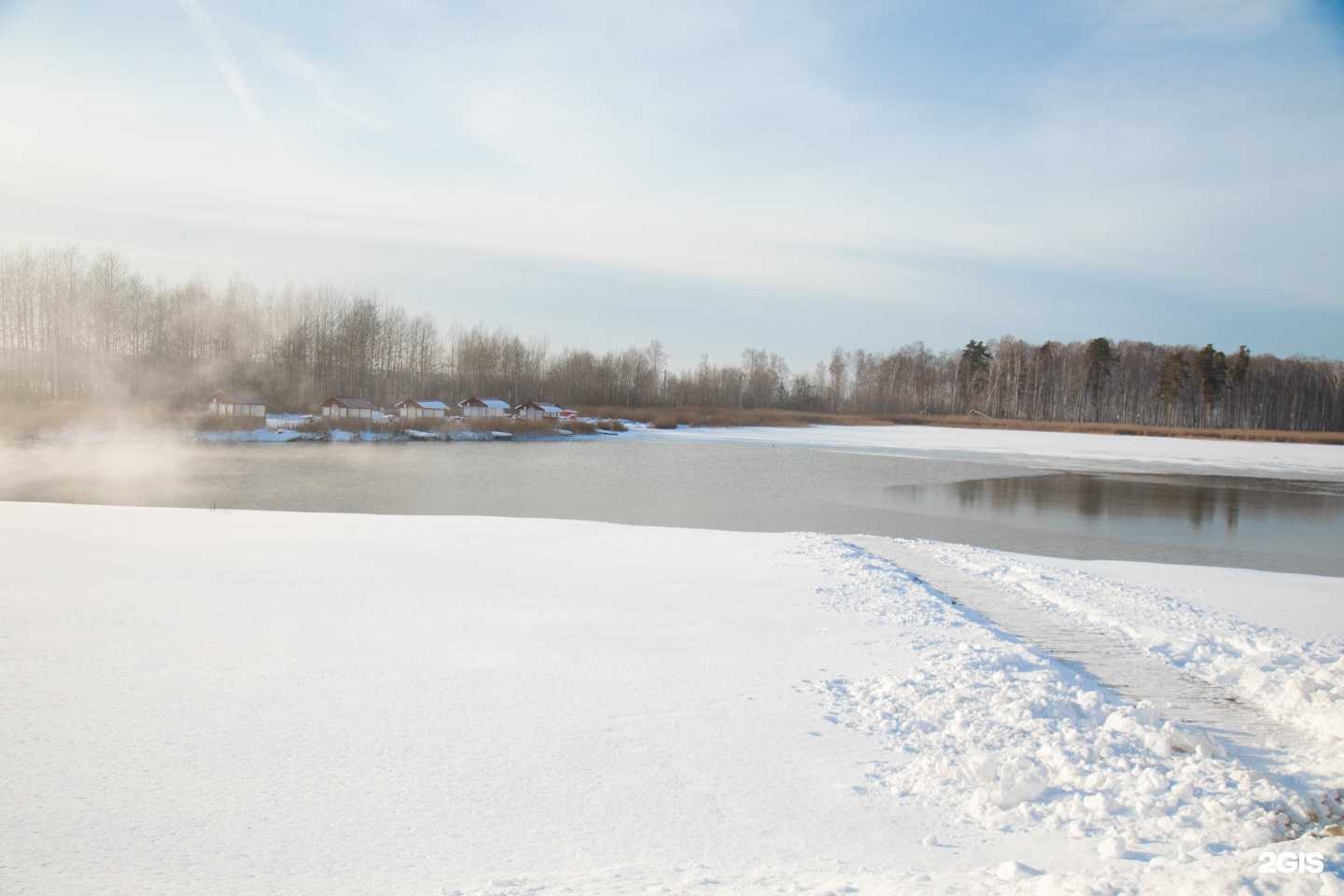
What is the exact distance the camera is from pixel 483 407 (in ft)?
198

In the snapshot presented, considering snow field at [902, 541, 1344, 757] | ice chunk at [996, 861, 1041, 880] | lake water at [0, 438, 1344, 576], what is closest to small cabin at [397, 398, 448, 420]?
lake water at [0, 438, 1344, 576]

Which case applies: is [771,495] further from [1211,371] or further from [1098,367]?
[1098,367]

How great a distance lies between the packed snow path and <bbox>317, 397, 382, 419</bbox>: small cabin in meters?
48.8

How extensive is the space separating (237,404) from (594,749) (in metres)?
47.8

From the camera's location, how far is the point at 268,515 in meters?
10.4

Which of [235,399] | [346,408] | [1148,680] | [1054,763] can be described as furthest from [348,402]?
[1054,763]

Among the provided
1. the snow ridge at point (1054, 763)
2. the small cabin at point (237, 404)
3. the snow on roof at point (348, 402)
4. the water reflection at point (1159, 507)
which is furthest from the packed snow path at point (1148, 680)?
the snow on roof at point (348, 402)

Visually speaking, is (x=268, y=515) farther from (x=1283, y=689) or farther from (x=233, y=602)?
(x=1283, y=689)

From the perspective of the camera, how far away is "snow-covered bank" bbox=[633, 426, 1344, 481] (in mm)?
28297

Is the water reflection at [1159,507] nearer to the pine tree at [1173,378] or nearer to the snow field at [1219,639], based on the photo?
the snow field at [1219,639]

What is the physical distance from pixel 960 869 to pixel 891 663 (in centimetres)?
213

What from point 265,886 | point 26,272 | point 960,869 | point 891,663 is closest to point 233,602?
point 265,886

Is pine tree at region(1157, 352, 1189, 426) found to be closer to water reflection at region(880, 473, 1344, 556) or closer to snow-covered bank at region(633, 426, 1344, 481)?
snow-covered bank at region(633, 426, 1344, 481)

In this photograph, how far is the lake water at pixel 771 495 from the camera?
12797mm
